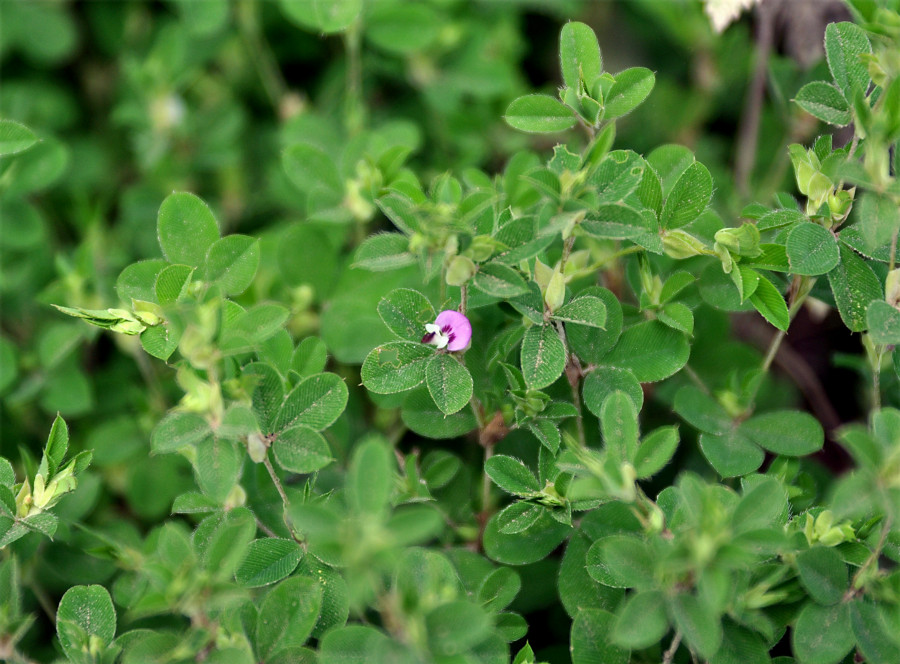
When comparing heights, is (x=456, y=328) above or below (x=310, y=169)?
above

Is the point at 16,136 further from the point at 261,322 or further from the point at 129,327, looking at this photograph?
the point at 261,322

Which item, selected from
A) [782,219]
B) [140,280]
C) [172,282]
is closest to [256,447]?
[172,282]

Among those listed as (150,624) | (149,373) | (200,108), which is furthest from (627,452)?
(200,108)

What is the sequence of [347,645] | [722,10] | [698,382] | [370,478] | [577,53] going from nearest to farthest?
[370,478] → [347,645] → [577,53] → [698,382] → [722,10]

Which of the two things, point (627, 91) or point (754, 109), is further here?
point (754, 109)

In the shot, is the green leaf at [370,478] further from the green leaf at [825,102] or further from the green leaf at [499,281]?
the green leaf at [825,102]

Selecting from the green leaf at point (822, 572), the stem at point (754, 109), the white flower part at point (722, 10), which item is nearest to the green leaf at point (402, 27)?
the white flower part at point (722, 10)

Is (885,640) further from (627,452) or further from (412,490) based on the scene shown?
(412,490)

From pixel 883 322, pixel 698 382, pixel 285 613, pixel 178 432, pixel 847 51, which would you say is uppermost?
pixel 847 51
